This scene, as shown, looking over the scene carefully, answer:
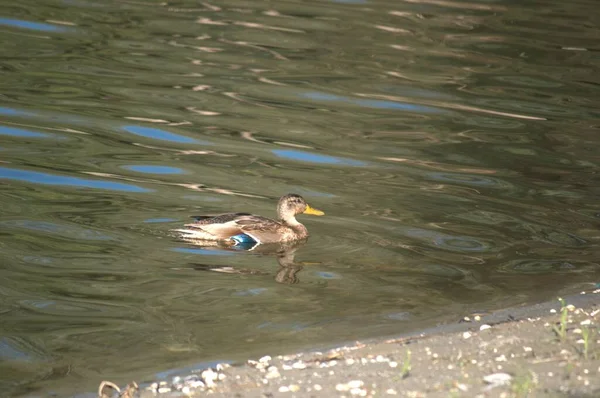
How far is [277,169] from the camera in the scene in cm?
1412

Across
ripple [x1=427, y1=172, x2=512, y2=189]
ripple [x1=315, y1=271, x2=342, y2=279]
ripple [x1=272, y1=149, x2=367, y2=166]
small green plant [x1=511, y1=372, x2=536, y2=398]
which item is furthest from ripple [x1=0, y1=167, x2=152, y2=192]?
small green plant [x1=511, y1=372, x2=536, y2=398]

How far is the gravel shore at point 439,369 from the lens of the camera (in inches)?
261

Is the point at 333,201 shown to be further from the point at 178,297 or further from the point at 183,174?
the point at 178,297

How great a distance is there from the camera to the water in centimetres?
926

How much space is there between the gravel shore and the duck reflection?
7.46ft

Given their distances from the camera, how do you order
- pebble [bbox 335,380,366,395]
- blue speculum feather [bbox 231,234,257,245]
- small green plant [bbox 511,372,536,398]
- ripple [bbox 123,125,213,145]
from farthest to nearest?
ripple [bbox 123,125,213,145] → blue speculum feather [bbox 231,234,257,245] → pebble [bbox 335,380,366,395] → small green plant [bbox 511,372,536,398]

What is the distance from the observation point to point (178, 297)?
965cm

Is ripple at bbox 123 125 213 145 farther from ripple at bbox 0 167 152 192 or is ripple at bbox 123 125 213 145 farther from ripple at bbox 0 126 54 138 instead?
ripple at bbox 0 167 152 192

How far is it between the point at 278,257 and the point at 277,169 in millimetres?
2966

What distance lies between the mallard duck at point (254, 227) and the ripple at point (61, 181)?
169 centimetres

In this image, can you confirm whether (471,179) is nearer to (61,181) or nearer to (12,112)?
(61,181)

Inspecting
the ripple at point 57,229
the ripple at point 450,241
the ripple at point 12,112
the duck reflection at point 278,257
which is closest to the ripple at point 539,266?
the ripple at point 450,241

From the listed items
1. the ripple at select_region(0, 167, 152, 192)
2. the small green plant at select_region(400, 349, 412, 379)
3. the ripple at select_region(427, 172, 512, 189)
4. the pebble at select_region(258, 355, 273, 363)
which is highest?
the small green plant at select_region(400, 349, 412, 379)

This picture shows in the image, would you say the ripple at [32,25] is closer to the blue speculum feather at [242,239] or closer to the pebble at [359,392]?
the blue speculum feather at [242,239]
